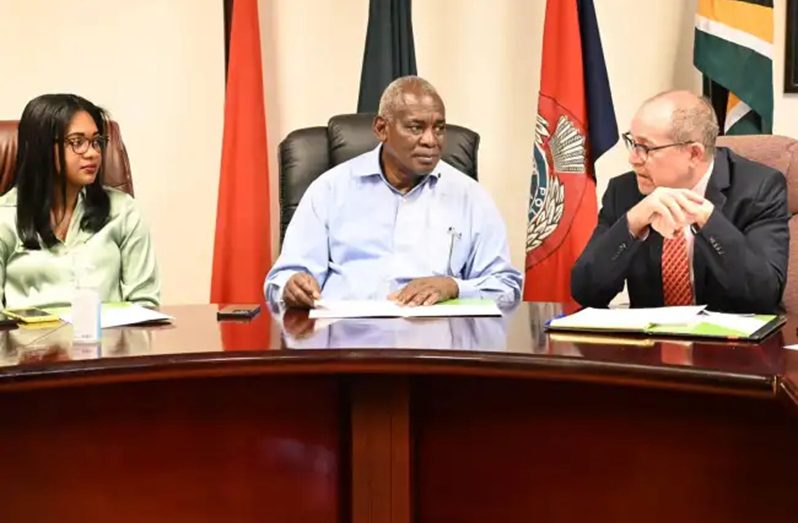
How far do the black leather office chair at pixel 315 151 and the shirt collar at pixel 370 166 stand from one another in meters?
0.06

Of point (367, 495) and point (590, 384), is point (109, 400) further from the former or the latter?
point (590, 384)

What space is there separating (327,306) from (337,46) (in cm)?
171

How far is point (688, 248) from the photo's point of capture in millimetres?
1976

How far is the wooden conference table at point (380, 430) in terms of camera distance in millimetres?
1427

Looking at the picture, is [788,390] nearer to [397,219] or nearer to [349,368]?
[349,368]

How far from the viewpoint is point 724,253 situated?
185 cm

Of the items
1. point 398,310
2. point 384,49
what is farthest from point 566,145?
point 398,310

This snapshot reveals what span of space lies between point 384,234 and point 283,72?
1181 millimetres

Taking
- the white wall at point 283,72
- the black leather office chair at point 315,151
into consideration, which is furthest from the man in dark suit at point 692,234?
the white wall at point 283,72

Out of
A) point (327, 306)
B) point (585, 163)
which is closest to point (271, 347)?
point (327, 306)

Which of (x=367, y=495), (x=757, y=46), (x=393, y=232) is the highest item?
(x=757, y=46)

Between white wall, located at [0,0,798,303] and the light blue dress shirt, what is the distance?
0.93m

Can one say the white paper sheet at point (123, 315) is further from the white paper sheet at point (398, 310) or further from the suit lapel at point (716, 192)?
the suit lapel at point (716, 192)

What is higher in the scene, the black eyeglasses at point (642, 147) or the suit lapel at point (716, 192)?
the black eyeglasses at point (642, 147)
